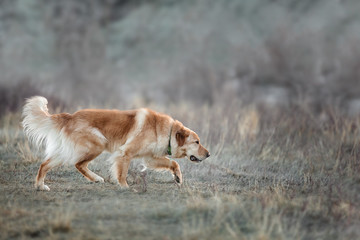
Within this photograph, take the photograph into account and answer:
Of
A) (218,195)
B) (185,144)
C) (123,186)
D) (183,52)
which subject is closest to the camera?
(218,195)

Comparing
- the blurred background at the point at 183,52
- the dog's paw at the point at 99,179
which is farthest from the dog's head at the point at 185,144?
the blurred background at the point at 183,52

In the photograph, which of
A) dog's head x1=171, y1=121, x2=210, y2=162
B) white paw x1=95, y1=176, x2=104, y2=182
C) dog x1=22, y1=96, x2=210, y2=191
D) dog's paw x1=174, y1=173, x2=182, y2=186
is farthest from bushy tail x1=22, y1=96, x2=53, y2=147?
dog's paw x1=174, y1=173, x2=182, y2=186

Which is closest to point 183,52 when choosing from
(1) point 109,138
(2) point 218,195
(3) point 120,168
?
(1) point 109,138

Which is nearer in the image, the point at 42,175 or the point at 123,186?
the point at 42,175

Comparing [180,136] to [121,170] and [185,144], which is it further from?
[121,170]

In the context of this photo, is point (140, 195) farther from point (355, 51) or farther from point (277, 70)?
point (355, 51)

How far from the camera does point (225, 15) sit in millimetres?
33406

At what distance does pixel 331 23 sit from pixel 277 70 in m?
9.80

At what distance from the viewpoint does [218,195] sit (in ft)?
17.8

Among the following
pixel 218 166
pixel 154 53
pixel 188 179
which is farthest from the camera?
pixel 154 53

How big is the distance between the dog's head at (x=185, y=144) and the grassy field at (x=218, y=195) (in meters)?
0.44

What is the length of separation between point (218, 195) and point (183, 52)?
2442 centimetres

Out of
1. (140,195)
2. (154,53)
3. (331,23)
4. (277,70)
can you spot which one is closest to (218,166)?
(140,195)

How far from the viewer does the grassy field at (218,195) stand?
161 inches
